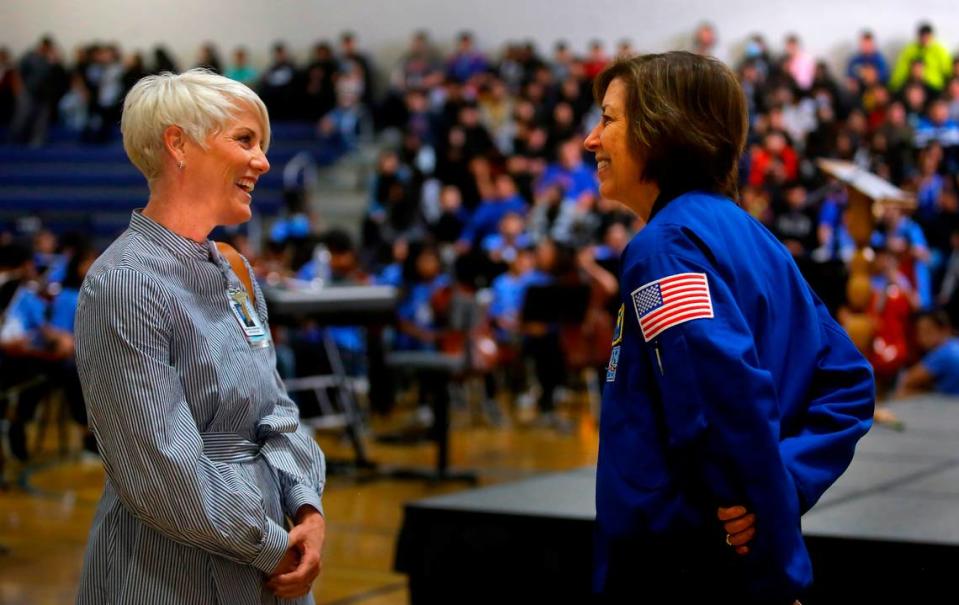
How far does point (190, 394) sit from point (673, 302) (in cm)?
68

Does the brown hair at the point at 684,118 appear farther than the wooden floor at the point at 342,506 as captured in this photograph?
No

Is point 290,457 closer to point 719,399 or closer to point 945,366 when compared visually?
point 719,399

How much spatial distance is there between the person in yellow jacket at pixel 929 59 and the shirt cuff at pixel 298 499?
1326 cm

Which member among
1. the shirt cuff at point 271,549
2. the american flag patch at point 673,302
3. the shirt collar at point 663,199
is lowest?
the shirt cuff at point 271,549

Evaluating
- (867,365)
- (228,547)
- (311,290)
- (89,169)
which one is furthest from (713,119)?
(89,169)

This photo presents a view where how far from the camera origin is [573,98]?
14.5 meters

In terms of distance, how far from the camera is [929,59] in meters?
14.2

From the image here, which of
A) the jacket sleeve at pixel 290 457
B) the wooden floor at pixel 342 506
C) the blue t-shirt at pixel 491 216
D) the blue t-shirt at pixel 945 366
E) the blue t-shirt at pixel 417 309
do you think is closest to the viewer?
the jacket sleeve at pixel 290 457

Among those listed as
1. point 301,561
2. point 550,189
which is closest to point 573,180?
point 550,189

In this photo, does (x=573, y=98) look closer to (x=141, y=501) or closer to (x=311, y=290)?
(x=311, y=290)

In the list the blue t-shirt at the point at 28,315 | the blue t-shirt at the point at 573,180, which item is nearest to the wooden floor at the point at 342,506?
the blue t-shirt at the point at 28,315

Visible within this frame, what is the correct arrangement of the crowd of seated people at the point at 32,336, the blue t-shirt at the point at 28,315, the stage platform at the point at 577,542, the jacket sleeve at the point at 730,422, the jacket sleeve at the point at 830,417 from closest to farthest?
the jacket sleeve at the point at 730,422 < the jacket sleeve at the point at 830,417 < the stage platform at the point at 577,542 < the crowd of seated people at the point at 32,336 < the blue t-shirt at the point at 28,315

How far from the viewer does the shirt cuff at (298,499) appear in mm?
1909

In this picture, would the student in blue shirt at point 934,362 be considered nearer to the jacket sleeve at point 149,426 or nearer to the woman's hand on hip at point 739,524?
the woman's hand on hip at point 739,524
